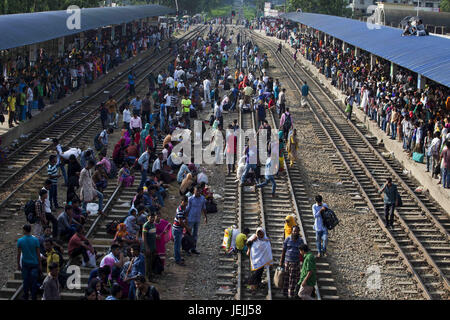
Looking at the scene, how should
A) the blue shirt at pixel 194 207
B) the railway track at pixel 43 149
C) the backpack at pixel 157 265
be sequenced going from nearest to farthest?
the backpack at pixel 157 265 → the blue shirt at pixel 194 207 → the railway track at pixel 43 149

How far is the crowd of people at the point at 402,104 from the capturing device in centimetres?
1825

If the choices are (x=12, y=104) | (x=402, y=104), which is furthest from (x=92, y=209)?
(x=402, y=104)

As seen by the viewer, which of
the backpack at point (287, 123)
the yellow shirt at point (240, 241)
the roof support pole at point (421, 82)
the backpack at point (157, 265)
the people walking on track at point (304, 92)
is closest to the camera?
the backpack at point (157, 265)

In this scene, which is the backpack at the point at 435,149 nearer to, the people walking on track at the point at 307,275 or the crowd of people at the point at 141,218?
the crowd of people at the point at 141,218

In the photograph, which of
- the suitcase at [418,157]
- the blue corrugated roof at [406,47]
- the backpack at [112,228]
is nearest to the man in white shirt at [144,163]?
the backpack at [112,228]

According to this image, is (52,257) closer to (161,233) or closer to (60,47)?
(161,233)

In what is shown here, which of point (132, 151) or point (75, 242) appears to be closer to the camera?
point (75, 242)

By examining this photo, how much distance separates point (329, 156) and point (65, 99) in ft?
38.3

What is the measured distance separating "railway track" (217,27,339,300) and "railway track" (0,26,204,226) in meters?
5.08

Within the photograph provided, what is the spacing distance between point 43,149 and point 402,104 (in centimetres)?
1192

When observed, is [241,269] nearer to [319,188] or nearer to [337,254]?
[337,254]

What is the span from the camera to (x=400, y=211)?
1673 centimetres

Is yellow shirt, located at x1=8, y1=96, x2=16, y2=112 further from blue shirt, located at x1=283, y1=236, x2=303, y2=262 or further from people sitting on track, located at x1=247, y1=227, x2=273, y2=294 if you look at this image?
blue shirt, located at x1=283, y1=236, x2=303, y2=262

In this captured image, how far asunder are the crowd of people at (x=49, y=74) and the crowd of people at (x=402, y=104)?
11.8 metres
